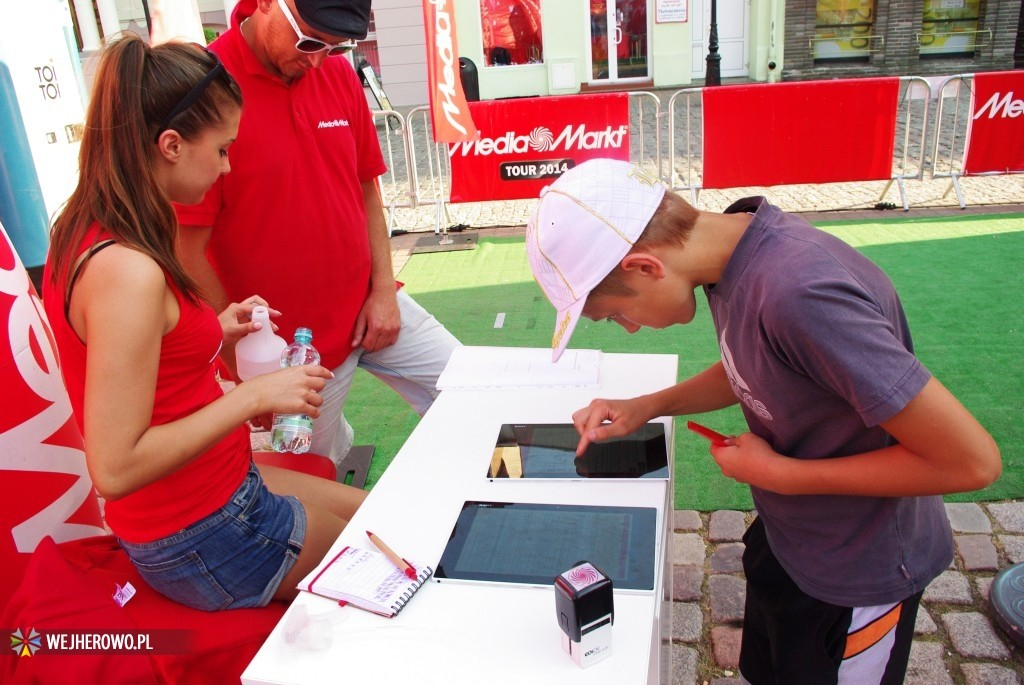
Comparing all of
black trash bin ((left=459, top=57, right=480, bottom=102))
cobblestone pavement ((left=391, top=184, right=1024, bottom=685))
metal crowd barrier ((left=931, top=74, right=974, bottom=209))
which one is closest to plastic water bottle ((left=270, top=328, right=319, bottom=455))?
cobblestone pavement ((left=391, top=184, right=1024, bottom=685))

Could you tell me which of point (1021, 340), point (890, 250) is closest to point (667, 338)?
point (1021, 340)

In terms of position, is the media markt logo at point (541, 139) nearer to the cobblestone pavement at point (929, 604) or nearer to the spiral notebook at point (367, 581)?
the cobblestone pavement at point (929, 604)

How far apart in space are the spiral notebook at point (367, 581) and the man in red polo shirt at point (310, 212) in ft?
4.03

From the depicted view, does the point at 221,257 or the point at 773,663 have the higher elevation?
the point at 221,257

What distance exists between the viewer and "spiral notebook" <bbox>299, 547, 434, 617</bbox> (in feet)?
5.49

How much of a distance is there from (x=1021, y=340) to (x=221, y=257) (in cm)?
445

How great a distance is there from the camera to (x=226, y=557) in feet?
6.79

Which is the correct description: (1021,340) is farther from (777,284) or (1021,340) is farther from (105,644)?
(105,644)

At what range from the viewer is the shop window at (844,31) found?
677 inches

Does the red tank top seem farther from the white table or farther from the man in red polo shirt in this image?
the man in red polo shirt

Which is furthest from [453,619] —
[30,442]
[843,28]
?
[843,28]

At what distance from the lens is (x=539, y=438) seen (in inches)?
90.0

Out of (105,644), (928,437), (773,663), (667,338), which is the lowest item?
(667,338)

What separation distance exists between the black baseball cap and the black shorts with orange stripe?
6.24ft
